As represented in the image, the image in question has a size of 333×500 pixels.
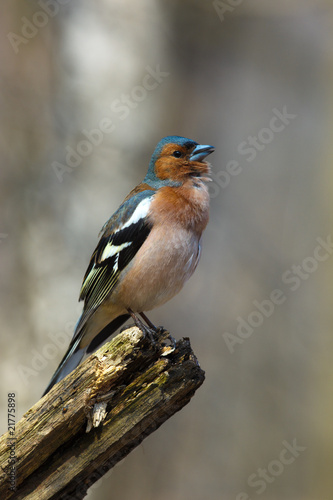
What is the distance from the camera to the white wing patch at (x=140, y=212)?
4.78 m

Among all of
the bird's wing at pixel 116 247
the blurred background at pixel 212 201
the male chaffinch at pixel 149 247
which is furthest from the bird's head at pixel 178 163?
the blurred background at pixel 212 201

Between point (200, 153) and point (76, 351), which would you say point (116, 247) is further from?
point (200, 153)

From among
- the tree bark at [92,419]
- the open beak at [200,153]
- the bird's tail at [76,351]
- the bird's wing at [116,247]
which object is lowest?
the tree bark at [92,419]

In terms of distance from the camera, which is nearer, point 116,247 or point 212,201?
point 116,247

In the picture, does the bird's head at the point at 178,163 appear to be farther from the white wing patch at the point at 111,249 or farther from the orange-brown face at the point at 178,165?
the white wing patch at the point at 111,249

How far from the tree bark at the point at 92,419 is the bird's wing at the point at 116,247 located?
146 centimetres

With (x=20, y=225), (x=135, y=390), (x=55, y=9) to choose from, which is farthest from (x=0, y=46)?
(x=135, y=390)

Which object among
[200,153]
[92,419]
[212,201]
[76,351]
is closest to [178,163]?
[200,153]

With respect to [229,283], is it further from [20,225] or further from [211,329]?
[20,225]

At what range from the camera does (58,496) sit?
319 centimetres

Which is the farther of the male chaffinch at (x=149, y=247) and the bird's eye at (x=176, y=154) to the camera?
the bird's eye at (x=176, y=154)

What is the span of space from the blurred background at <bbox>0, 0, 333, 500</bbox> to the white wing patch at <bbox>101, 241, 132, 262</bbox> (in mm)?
1741

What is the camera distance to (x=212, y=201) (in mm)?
6820

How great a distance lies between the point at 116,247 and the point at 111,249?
2.9 inches
